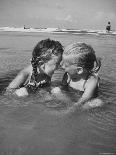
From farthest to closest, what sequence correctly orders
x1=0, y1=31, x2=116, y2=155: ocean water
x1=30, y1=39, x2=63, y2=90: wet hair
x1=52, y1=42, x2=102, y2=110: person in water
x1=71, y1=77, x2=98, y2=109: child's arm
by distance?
x1=30, y1=39, x2=63, y2=90: wet hair → x1=52, y1=42, x2=102, y2=110: person in water → x1=71, y1=77, x2=98, y2=109: child's arm → x1=0, y1=31, x2=116, y2=155: ocean water

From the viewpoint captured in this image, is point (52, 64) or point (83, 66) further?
point (52, 64)

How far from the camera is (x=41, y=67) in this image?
4551 mm

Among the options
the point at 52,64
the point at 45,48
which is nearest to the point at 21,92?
the point at 52,64

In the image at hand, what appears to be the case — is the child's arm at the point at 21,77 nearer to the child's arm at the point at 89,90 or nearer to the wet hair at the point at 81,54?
the wet hair at the point at 81,54

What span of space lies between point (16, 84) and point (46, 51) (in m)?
0.75

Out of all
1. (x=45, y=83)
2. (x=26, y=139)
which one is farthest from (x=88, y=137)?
(x=45, y=83)

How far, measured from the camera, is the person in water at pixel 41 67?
4496 millimetres

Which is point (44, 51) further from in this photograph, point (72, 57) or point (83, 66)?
point (83, 66)

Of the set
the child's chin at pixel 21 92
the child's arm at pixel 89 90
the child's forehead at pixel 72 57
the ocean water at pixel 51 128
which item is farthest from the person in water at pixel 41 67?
the child's arm at pixel 89 90

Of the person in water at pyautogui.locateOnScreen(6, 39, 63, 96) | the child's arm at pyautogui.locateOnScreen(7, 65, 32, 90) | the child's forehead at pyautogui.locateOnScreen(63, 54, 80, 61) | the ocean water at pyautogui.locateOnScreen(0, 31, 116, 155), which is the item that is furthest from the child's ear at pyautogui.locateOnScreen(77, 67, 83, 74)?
the child's arm at pyautogui.locateOnScreen(7, 65, 32, 90)

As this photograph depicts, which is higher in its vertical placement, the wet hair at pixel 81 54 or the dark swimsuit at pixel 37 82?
the wet hair at pixel 81 54

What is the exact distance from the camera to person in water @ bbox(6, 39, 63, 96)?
14.8 ft

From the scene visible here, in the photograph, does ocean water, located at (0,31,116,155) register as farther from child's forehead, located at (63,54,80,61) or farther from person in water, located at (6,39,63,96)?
child's forehead, located at (63,54,80,61)

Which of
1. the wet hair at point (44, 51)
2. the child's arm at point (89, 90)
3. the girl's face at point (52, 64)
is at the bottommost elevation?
the child's arm at point (89, 90)
